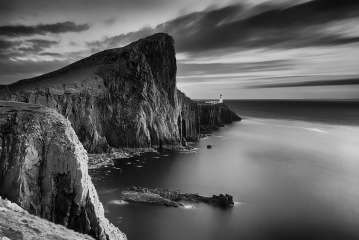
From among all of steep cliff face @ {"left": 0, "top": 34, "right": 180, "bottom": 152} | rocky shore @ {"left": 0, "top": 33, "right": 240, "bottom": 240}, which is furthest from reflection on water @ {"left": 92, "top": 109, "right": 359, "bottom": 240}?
steep cliff face @ {"left": 0, "top": 34, "right": 180, "bottom": 152}

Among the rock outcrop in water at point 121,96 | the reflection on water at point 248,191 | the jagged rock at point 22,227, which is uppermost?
the rock outcrop in water at point 121,96

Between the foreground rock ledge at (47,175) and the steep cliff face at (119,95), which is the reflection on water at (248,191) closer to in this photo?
the foreground rock ledge at (47,175)

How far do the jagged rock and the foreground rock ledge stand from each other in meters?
3.46

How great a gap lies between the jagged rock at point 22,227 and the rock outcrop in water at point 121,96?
76.3m

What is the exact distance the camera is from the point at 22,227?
24.8m

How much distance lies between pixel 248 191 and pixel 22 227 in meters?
58.3

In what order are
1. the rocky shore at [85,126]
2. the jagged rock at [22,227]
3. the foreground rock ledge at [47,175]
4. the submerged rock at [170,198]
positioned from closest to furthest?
the jagged rock at [22,227] < the foreground rock ledge at [47,175] < the rocky shore at [85,126] < the submerged rock at [170,198]

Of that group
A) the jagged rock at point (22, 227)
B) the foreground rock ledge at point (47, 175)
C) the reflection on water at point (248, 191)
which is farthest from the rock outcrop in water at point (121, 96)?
the jagged rock at point (22, 227)

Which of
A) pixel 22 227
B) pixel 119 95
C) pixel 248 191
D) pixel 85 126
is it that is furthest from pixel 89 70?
pixel 22 227

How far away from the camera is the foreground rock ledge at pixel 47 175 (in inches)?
1296

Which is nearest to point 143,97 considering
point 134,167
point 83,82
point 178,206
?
point 83,82

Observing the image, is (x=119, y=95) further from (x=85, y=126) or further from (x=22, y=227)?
(x=22, y=227)

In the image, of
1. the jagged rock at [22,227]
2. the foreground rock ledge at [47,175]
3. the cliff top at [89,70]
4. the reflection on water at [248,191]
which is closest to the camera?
the jagged rock at [22,227]

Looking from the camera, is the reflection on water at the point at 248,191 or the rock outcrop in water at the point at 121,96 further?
the rock outcrop in water at the point at 121,96
